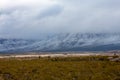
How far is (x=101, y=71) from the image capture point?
68.5m

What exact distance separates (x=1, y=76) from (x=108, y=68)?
23.8 metres

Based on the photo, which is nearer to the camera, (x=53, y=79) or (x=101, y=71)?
(x=53, y=79)

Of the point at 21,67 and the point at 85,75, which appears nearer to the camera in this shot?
the point at 85,75

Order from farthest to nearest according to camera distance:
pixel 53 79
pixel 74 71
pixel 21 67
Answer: pixel 21 67 < pixel 74 71 < pixel 53 79

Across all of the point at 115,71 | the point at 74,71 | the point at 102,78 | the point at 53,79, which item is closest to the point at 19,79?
the point at 53,79

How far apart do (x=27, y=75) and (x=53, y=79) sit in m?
5.83

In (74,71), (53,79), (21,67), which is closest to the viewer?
(53,79)

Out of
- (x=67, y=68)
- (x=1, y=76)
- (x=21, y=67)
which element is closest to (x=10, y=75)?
(x=1, y=76)

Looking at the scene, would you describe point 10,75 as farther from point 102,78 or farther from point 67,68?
point 102,78

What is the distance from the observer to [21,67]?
7300 centimetres

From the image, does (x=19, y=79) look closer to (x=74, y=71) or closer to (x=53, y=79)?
(x=53, y=79)

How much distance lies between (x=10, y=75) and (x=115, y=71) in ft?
74.4

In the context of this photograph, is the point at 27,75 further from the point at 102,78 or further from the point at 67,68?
the point at 102,78

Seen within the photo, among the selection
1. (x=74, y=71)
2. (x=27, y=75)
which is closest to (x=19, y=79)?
(x=27, y=75)
